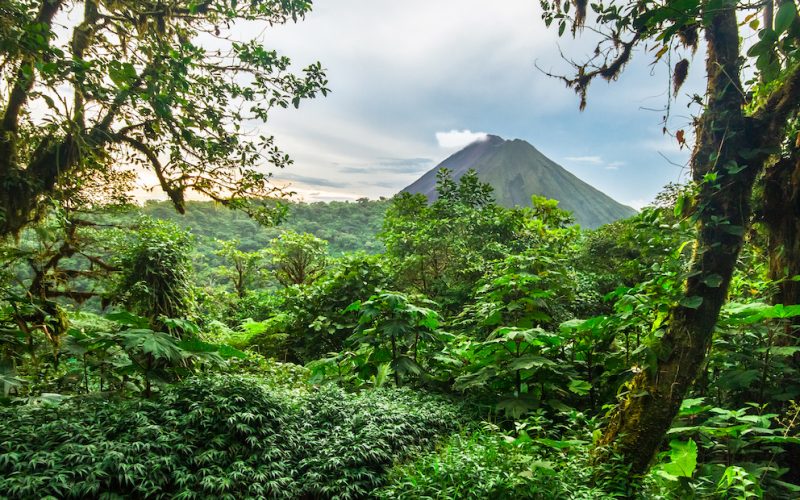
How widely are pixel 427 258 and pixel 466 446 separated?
20.2ft

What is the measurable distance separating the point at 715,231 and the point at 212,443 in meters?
3.67

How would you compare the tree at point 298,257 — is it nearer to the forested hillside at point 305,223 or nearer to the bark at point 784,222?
the forested hillside at point 305,223

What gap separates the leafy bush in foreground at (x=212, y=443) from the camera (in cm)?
212

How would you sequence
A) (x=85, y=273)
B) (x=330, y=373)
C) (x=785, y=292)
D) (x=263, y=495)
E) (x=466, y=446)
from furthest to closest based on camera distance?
1. (x=85, y=273)
2. (x=330, y=373)
3. (x=785, y=292)
4. (x=466, y=446)
5. (x=263, y=495)

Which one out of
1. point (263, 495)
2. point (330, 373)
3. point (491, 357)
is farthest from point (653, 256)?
point (263, 495)

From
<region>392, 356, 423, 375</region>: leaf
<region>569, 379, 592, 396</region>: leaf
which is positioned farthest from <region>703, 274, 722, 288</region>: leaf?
<region>392, 356, 423, 375</region>: leaf

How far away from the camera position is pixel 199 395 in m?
2.97

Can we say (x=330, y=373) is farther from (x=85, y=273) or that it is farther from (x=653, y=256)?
(x=653, y=256)

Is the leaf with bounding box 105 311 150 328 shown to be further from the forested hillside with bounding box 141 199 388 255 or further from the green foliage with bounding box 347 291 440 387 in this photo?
the forested hillside with bounding box 141 199 388 255

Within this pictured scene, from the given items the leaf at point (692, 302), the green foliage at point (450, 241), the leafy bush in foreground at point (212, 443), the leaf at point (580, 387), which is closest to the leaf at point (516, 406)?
the leaf at point (580, 387)

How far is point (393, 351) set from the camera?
4359 mm

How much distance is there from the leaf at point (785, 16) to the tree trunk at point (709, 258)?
1790 mm

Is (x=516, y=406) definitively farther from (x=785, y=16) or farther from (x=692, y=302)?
(x=785, y=16)

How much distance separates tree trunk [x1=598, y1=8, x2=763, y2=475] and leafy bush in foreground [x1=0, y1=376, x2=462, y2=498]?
5.04 feet
